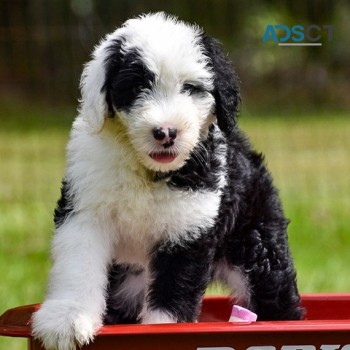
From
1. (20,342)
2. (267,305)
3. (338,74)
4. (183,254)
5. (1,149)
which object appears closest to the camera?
(183,254)

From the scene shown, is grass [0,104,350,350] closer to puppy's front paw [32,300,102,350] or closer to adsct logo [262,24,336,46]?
adsct logo [262,24,336,46]

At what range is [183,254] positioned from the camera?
128 inches

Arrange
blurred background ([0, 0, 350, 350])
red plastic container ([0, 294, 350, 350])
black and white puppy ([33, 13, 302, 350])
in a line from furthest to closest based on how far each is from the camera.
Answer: blurred background ([0, 0, 350, 350]) → black and white puppy ([33, 13, 302, 350]) → red plastic container ([0, 294, 350, 350])

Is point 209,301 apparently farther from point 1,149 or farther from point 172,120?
point 1,149

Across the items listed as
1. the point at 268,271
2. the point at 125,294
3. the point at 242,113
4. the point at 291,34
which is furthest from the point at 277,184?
the point at 125,294

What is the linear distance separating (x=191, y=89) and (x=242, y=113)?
2.31 metres

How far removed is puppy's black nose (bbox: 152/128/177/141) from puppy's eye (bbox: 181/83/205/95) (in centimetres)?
17

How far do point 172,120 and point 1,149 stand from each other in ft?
21.7

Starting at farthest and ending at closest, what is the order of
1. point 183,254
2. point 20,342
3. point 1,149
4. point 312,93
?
point 312,93 → point 1,149 → point 20,342 → point 183,254

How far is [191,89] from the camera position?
3139 mm

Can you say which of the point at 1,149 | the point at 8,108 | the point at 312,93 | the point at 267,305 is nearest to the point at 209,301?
the point at 267,305

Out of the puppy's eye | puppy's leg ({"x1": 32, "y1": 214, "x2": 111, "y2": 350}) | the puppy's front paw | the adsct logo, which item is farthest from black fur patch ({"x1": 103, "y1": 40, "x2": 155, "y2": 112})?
the adsct logo

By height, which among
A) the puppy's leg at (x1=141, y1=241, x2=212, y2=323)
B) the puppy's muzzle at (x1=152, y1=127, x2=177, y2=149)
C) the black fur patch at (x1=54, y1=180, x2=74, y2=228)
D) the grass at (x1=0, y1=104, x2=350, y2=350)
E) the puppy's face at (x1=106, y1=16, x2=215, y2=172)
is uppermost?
the puppy's face at (x1=106, y1=16, x2=215, y2=172)

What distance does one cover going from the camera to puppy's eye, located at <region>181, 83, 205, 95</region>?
10.2ft
